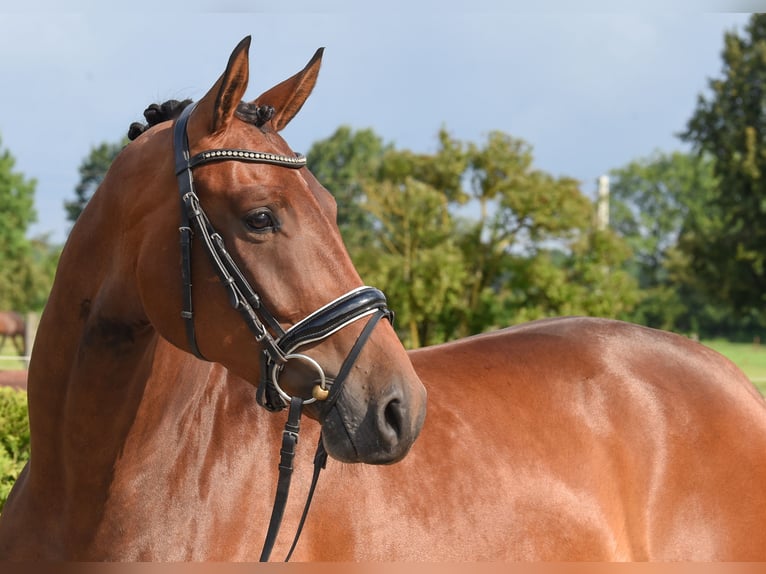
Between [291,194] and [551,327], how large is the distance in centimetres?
202

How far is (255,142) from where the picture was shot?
2354mm

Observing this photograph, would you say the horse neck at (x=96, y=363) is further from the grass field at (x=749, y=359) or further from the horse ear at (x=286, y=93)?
the grass field at (x=749, y=359)

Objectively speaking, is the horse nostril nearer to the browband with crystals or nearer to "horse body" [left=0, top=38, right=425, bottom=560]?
"horse body" [left=0, top=38, right=425, bottom=560]

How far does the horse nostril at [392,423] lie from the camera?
2102 mm

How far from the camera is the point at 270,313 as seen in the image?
7.32 feet

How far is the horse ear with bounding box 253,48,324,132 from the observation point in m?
2.60

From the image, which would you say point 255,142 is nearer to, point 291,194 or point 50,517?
point 291,194

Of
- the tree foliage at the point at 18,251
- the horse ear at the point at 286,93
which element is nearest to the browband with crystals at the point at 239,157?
the horse ear at the point at 286,93

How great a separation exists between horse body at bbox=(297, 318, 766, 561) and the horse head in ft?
2.24

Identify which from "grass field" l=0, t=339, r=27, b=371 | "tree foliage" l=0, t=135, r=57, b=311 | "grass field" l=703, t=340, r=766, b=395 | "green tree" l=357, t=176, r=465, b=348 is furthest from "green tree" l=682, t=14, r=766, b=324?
"tree foliage" l=0, t=135, r=57, b=311

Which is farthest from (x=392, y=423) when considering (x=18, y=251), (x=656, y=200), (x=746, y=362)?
(x=656, y=200)

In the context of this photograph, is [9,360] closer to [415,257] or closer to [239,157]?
[415,257]

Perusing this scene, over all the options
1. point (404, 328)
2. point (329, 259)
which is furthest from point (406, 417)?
point (404, 328)

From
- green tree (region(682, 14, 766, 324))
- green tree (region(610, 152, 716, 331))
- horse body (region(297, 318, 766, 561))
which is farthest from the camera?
green tree (region(610, 152, 716, 331))
